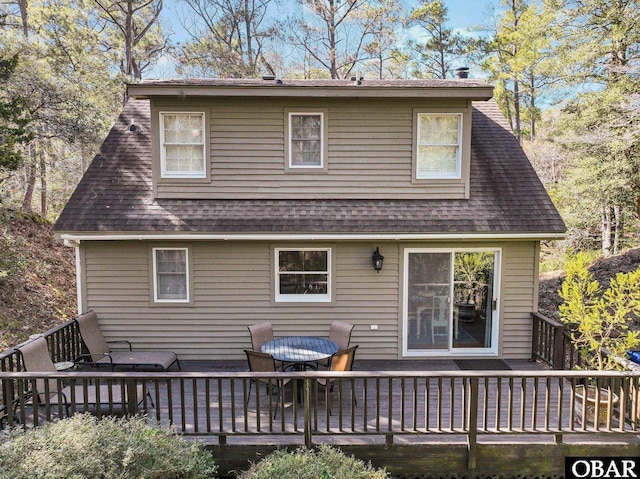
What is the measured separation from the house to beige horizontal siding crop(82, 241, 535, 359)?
0.02 m

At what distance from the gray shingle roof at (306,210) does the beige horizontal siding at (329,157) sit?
0.22 m

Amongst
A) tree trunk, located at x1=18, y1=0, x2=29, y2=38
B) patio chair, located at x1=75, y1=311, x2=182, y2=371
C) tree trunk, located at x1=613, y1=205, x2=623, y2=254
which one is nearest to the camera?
patio chair, located at x1=75, y1=311, x2=182, y2=371

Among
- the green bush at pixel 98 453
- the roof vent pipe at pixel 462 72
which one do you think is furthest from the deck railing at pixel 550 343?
the green bush at pixel 98 453

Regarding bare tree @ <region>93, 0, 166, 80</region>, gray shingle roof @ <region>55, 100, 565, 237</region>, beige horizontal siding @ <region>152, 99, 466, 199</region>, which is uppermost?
bare tree @ <region>93, 0, 166, 80</region>

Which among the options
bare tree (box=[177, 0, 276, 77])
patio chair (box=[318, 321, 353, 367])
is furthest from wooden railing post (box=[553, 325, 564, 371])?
bare tree (box=[177, 0, 276, 77])

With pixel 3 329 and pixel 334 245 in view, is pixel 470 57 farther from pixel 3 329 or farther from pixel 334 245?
pixel 3 329

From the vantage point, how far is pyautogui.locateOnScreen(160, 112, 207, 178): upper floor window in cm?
761

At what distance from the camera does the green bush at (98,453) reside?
355cm

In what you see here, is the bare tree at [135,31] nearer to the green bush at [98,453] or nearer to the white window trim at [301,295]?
the white window trim at [301,295]

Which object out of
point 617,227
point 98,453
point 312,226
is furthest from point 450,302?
point 617,227

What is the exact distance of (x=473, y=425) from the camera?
4.54m

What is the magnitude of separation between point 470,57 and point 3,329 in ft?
73.0

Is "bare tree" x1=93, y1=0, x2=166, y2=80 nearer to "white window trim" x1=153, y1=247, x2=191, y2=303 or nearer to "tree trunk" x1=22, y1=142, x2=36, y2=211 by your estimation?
"tree trunk" x1=22, y1=142, x2=36, y2=211

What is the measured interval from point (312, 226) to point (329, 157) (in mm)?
1432
